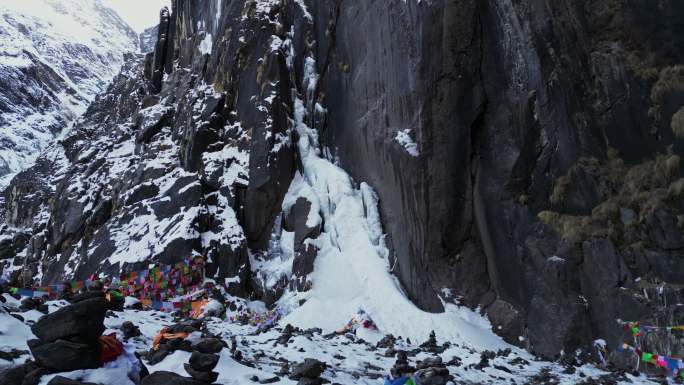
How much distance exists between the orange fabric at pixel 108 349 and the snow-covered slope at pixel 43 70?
10222 centimetres

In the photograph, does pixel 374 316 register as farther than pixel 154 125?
No

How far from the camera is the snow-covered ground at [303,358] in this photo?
7824mm

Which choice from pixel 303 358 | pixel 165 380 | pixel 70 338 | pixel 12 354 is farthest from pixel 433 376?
pixel 12 354

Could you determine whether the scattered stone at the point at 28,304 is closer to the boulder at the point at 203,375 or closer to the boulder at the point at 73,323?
the boulder at the point at 73,323

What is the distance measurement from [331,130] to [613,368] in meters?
22.5

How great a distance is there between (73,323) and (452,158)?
1898cm

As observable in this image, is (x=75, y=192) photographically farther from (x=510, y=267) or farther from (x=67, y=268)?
(x=510, y=267)

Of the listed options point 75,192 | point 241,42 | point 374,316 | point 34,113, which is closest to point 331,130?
point 241,42

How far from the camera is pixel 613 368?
15.8 metres

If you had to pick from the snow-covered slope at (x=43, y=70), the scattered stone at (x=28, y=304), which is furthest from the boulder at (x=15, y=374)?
the snow-covered slope at (x=43, y=70)

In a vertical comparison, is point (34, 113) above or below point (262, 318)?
above

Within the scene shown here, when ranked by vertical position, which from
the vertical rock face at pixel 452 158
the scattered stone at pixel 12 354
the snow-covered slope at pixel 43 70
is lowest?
Answer: the scattered stone at pixel 12 354

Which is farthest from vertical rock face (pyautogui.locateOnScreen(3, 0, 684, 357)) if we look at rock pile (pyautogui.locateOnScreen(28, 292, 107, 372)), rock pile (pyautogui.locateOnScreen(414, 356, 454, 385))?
rock pile (pyautogui.locateOnScreen(28, 292, 107, 372))

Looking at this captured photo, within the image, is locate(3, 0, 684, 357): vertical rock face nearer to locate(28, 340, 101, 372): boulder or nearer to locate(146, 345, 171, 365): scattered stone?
locate(146, 345, 171, 365): scattered stone
